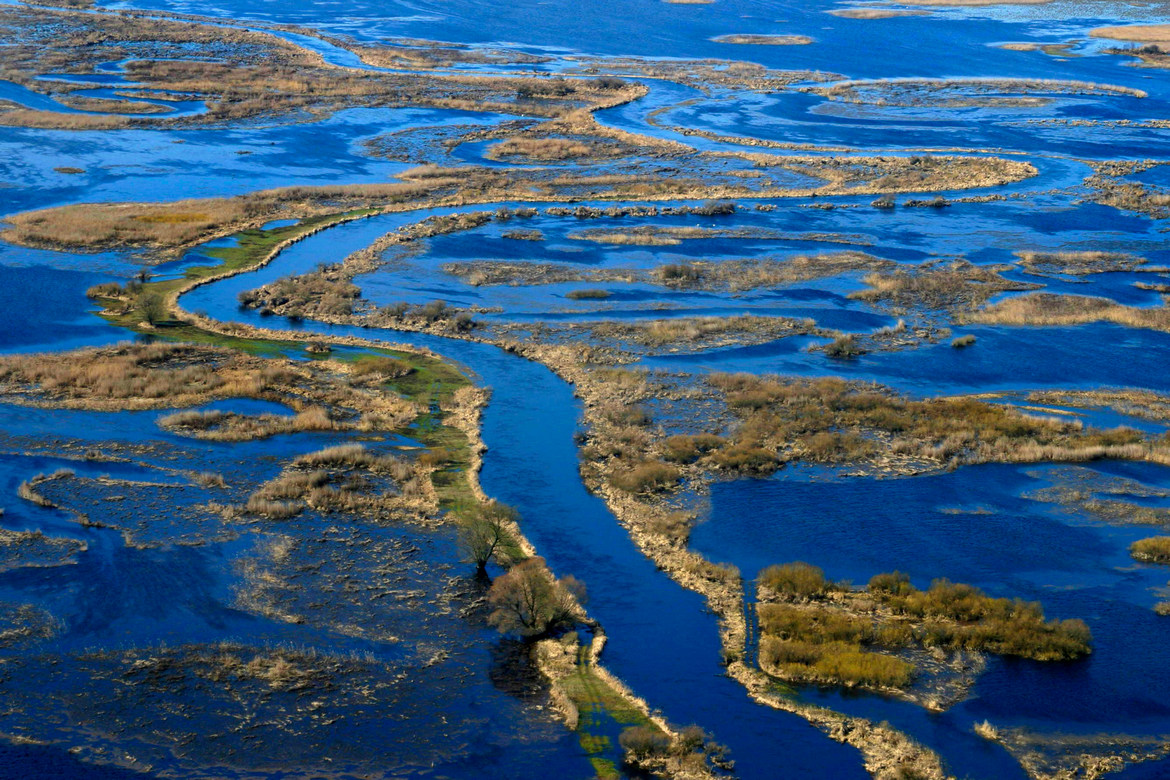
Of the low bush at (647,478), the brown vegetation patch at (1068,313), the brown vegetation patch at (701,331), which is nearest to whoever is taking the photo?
the low bush at (647,478)

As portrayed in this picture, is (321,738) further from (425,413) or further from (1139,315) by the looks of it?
(1139,315)

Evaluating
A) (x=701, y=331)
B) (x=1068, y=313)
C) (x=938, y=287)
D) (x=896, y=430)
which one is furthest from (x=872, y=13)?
(x=896, y=430)

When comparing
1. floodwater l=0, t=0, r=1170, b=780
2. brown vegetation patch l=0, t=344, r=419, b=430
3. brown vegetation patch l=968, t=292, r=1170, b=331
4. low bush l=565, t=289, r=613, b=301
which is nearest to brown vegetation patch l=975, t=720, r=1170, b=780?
floodwater l=0, t=0, r=1170, b=780

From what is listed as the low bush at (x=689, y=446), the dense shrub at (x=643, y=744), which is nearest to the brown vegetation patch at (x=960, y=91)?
the low bush at (x=689, y=446)

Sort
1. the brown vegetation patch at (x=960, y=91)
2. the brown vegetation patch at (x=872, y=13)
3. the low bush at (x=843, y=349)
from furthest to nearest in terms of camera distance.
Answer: the brown vegetation patch at (x=872, y=13)
the brown vegetation patch at (x=960, y=91)
the low bush at (x=843, y=349)

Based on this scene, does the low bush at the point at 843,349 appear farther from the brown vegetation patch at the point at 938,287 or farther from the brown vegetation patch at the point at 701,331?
the brown vegetation patch at the point at 938,287

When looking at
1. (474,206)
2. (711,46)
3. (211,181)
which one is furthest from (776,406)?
(711,46)

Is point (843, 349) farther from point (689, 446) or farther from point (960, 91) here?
point (960, 91)

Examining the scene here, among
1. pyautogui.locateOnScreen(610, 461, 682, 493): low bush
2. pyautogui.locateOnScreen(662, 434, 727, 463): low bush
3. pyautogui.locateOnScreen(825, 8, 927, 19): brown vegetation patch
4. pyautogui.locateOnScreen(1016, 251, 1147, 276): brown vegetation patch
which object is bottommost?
pyautogui.locateOnScreen(610, 461, 682, 493): low bush

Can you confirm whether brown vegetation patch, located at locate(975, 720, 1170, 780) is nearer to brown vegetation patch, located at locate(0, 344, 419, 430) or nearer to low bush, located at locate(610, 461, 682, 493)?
low bush, located at locate(610, 461, 682, 493)
